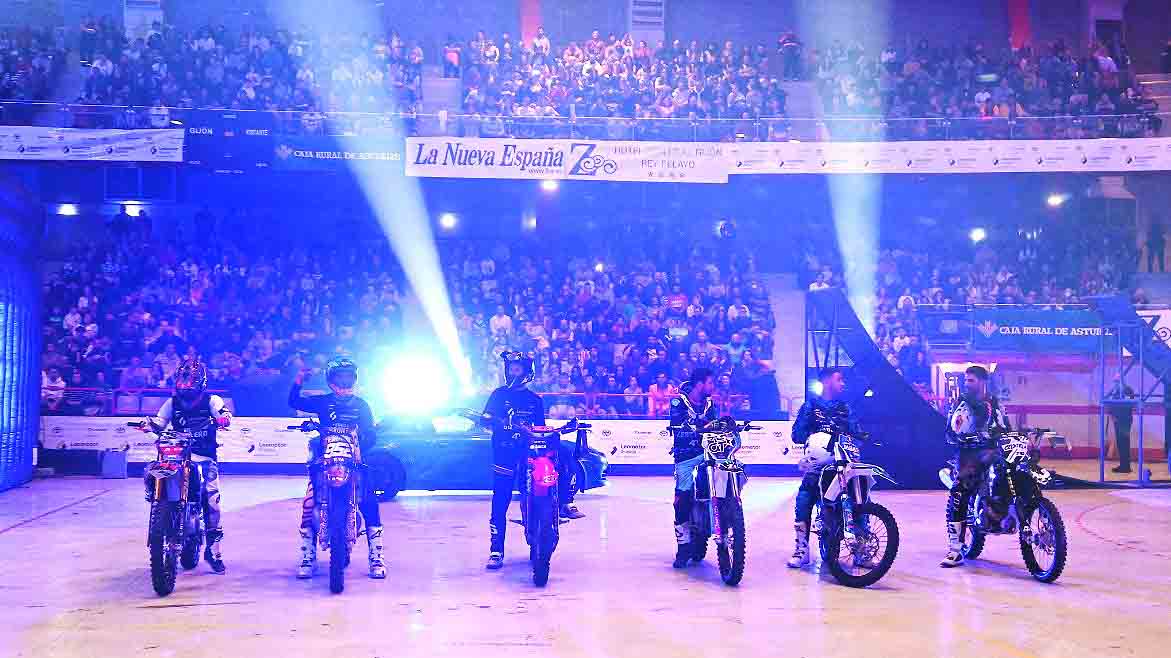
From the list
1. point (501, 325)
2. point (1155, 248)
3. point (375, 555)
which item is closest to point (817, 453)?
point (375, 555)

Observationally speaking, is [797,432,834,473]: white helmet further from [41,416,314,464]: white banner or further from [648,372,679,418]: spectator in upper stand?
[41,416,314,464]: white banner

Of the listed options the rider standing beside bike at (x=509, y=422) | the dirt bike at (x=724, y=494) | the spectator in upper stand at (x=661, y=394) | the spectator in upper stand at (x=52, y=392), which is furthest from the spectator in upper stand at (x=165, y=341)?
the dirt bike at (x=724, y=494)

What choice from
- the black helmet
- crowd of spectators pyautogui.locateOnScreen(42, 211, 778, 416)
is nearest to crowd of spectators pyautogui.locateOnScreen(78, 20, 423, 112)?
crowd of spectators pyautogui.locateOnScreen(42, 211, 778, 416)

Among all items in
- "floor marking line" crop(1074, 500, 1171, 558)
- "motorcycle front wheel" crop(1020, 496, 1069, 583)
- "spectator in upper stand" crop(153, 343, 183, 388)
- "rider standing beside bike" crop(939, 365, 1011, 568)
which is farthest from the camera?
"spectator in upper stand" crop(153, 343, 183, 388)

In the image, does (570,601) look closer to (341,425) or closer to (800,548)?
(341,425)

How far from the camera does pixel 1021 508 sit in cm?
1012

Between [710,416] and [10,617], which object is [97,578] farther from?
[710,416]

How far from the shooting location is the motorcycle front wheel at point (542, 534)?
938 cm

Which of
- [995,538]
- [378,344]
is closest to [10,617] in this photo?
[995,538]

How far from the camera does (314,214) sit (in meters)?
27.7

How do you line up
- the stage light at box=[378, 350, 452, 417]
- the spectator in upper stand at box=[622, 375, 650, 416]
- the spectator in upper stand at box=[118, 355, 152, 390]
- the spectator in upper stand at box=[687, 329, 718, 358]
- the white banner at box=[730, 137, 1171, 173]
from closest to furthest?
1. the spectator in upper stand at box=[622, 375, 650, 416]
2. the stage light at box=[378, 350, 452, 417]
3. the spectator in upper stand at box=[118, 355, 152, 390]
4. the spectator in upper stand at box=[687, 329, 718, 358]
5. the white banner at box=[730, 137, 1171, 173]

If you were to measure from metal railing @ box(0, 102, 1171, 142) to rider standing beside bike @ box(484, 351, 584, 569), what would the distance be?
1389 centimetres

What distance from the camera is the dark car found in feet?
50.7

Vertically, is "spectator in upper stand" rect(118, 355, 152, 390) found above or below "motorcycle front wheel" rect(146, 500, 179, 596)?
above
